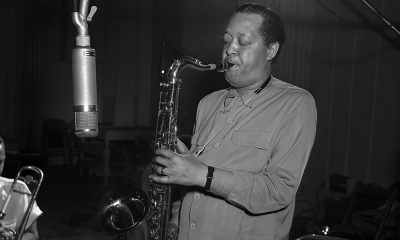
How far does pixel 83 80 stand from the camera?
108 centimetres

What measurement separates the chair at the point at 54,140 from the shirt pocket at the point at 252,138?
768 cm

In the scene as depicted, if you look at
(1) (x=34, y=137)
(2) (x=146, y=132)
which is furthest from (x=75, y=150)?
(2) (x=146, y=132)

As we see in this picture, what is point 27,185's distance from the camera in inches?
130

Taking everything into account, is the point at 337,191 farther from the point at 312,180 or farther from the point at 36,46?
the point at 36,46

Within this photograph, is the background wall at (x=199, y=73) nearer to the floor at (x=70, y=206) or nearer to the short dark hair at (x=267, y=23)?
the floor at (x=70, y=206)

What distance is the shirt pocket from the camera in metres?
1.74

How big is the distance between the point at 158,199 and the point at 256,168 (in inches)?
26.9

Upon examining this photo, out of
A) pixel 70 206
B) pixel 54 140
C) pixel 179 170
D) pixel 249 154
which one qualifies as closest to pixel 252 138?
pixel 249 154

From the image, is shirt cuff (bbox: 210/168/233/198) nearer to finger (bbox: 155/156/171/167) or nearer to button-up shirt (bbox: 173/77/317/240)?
button-up shirt (bbox: 173/77/317/240)

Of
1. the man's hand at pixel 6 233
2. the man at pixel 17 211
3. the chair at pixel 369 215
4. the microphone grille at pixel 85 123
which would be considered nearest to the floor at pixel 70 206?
the man at pixel 17 211

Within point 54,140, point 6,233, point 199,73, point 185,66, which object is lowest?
point 54,140

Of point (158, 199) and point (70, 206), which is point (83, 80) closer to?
point (158, 199)

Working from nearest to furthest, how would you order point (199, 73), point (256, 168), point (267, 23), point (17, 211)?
point (256, 168) → point (267, 23) → point (17, 211) → point (199, 73)

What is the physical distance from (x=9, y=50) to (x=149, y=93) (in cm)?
327
